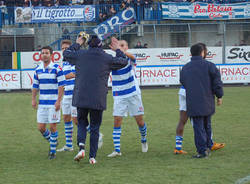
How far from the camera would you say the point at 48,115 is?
27.8ft

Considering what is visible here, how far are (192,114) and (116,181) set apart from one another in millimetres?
2176

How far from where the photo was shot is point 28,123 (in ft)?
44.3

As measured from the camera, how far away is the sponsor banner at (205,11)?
103 ft

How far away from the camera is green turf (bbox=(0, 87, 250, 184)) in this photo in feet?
22.0

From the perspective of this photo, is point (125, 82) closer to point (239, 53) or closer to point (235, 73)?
point (235, 73)

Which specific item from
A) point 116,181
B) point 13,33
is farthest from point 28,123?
point 13,33

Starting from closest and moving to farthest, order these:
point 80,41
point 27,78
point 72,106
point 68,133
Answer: point 80,41
point 72,106
point 68,133
point 27,78

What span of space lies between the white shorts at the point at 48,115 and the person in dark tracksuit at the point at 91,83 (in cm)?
88

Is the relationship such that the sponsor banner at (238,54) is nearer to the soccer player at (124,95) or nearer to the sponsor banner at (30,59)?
the sponsor banner at (30,59)

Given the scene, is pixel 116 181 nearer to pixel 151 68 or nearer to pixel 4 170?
pixel 4 170

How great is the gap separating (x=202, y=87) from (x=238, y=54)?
21.6 m

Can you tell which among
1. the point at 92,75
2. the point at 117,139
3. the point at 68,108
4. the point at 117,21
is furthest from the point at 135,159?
the point at 117,21

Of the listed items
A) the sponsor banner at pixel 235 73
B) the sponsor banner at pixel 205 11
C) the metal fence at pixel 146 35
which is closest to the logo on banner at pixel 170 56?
the metal fence at pixel 146 35

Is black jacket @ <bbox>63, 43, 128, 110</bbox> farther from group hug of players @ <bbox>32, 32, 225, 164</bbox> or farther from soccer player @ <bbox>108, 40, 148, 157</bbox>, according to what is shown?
soccer player @ <bbox>108, 40, 148, 157</bbox>
